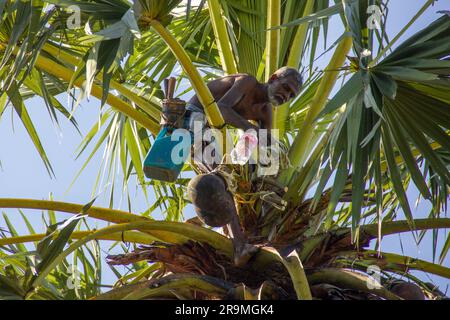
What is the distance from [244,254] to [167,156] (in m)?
0.78

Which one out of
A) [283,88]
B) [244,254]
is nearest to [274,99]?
[283,88]

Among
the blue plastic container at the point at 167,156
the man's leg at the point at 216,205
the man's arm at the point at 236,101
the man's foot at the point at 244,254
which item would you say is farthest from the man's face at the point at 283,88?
the man's foot at the point at 244,254

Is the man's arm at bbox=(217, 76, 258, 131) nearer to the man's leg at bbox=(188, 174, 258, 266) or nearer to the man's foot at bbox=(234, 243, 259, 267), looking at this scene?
the man's leg at bbox=(188, 174, 258, 266)

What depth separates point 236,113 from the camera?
6.31 meters

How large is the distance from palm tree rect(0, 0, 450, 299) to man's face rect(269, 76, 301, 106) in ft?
0.57

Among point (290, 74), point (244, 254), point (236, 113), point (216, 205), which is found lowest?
point (244, 254)

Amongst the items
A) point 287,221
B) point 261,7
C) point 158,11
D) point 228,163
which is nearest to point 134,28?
point 158,11

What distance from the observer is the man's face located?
6.40m

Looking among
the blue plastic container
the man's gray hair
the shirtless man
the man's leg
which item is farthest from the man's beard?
the man's leg

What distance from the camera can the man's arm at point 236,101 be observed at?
6203mm

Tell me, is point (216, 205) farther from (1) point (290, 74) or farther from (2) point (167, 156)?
(1) point (290, 74)

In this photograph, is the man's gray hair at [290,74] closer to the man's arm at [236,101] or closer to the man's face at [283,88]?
the man's face at [283,88]

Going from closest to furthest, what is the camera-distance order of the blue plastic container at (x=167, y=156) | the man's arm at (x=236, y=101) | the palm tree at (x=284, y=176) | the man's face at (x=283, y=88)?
the palm tree at (x=284, y=176) → the blue plastic container at (x=167, y=156) → the man's arm at (x=236, y=101) → the man's face at (x=283, y=88)
